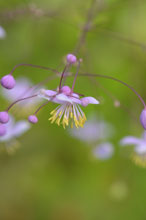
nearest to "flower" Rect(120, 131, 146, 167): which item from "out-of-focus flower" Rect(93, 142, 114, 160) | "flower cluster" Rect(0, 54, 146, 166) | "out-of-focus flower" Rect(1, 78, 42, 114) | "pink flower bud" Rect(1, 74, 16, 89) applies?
"flower cluster" Rect(0, 54, 146, 166)

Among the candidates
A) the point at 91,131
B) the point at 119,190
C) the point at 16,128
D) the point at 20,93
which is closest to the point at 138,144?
the point at 119,190

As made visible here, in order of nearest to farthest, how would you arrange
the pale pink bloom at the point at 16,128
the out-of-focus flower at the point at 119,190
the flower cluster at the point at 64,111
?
the flower cluster at the point at 64,111 < the pale pink bloom at the point at 16,128 < the out-of-focus flower at the point at 119,190

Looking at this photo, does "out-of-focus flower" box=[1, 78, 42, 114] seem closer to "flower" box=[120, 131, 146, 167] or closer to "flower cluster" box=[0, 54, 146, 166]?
"flower cluster" box=[0, 54, 146, 166]

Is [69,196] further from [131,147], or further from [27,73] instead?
[27,73]

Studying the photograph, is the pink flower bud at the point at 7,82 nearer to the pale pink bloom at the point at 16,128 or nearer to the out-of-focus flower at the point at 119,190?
the pale pink bloom at the point at 16,128

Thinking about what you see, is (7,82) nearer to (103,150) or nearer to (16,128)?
(16,128)

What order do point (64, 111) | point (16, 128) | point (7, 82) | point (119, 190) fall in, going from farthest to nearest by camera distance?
point (119, 190), point (16, 128), point (64, 111), point (7, 82)

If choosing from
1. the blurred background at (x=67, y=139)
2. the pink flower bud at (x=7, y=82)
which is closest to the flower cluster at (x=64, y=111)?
the pink flower bud at (x=7, y=82)

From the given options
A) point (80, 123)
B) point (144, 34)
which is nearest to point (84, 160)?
point (144, 34)

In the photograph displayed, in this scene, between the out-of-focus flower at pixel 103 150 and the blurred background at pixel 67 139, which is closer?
the out-of-focus flower at pixel 103 150
